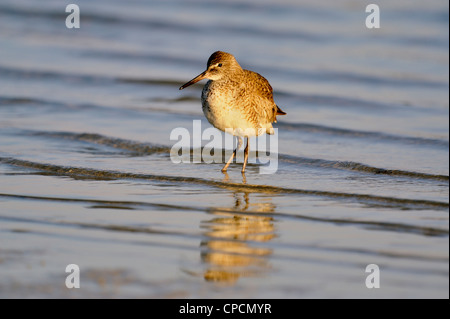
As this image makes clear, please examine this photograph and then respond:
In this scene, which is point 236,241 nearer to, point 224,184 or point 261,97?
point 224,184

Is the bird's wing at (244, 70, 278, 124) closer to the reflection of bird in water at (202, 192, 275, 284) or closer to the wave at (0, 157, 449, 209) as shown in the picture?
the wave at (0, 157, 449, 209)

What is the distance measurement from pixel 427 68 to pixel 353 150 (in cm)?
460

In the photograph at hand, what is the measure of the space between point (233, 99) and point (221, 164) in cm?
78

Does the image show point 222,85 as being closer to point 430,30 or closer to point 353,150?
point 353,150

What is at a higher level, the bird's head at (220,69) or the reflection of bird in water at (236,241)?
the bird's head at (220,69)

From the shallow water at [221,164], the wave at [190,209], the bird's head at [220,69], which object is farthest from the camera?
the bird's head at [220,69]

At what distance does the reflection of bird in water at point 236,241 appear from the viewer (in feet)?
17.5

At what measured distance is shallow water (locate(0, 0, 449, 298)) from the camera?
17.5 ft

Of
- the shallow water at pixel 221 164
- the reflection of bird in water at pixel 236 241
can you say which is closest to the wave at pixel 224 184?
the shallow water at pixel 221 164

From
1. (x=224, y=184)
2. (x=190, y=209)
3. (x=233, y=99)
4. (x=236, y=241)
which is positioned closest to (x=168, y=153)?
(x=233, y=99)

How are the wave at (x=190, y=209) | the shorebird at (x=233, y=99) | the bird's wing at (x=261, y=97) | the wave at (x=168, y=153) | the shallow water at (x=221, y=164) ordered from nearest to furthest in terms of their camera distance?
the shallow water at (x=221, y=164) → the wave at (x=190, y=209) → the wave at (x=168, y=153) → the shorebird at (x=233, y=99) → the bird's wing at (x=261, y=97)

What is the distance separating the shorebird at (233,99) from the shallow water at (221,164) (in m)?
0.44

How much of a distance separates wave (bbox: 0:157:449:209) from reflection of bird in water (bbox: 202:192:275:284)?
17.2 inches

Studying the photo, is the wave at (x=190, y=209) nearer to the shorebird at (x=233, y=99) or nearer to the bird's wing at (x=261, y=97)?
the shorebird at (x=233, y=99)
